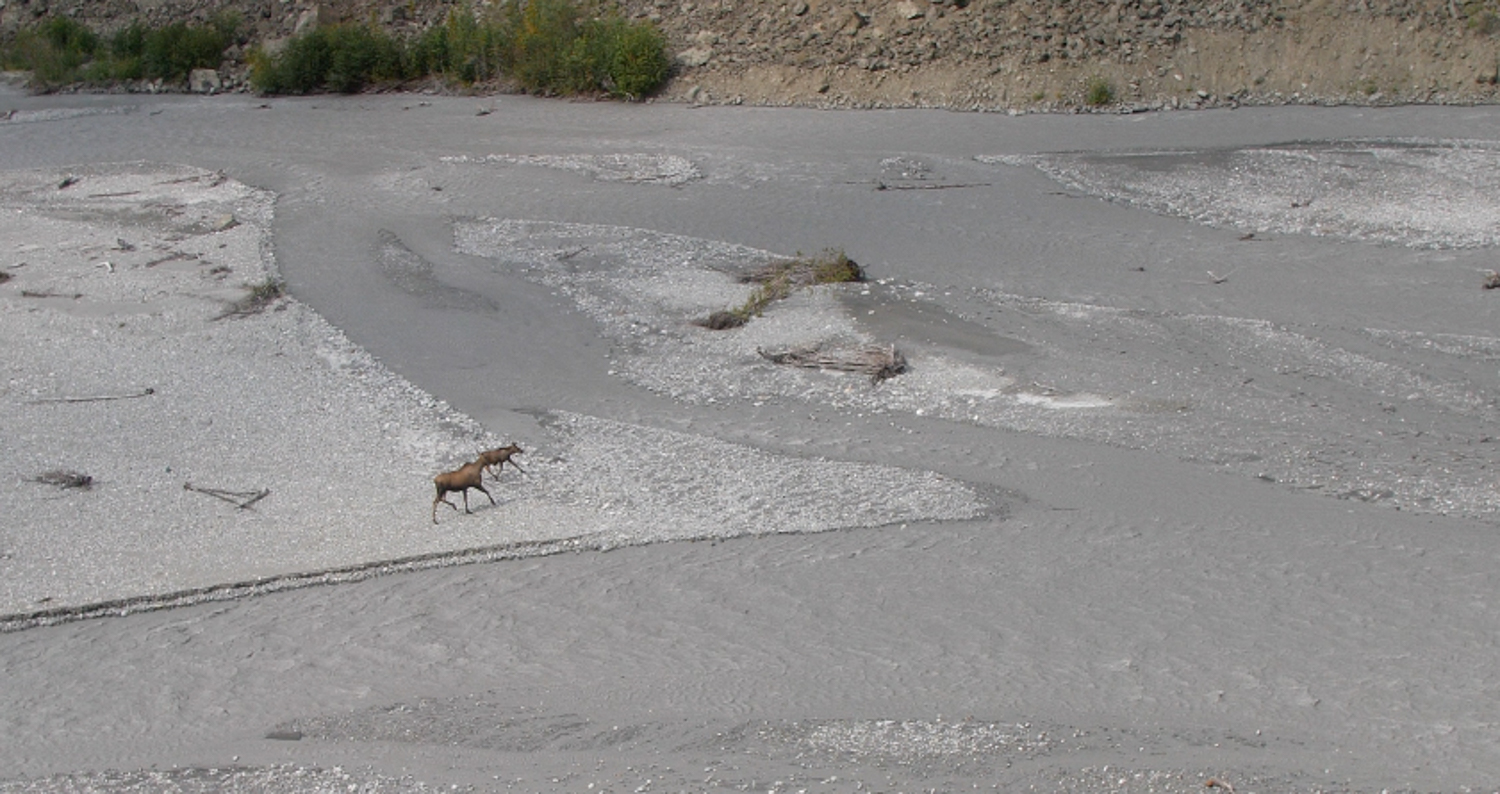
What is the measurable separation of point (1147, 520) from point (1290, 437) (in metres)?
1.67

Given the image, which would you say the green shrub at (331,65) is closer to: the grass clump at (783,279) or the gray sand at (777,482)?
the gray sand at (777,482)

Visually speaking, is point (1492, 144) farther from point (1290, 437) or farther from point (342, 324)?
point (342, 324)

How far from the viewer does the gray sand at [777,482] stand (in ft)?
20.1

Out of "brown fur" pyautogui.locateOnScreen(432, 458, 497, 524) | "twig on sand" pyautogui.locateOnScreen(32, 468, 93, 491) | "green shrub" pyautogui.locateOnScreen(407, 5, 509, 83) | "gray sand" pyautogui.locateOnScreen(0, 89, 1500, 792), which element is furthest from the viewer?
"green shrub" pyautogui.locateOnScreen(407, 5, 509, 83)

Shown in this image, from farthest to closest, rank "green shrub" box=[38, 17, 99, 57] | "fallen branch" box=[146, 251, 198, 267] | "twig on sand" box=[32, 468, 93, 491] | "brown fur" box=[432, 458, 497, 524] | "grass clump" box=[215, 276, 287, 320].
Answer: "green shrub" box=[38, 17, 99, 57] < "fallen branch" box=[146, 251, 198, 267] < "grass clump" box=[215, 276, 287, 320] < "twig on sand" box=[32, 468, 93, 491] < "brown fur" box=[432, 458, 497, 524]

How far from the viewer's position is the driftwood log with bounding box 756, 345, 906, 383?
10.6 metres

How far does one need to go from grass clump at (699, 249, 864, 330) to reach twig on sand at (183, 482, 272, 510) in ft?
14.3

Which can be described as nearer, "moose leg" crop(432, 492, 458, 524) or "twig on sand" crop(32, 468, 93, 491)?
"moose leg" crop(432, 492, 458, 524)

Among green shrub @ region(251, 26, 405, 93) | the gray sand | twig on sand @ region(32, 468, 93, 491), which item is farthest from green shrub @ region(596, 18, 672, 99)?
twig on sand @ region(32, 468, 93, 491)

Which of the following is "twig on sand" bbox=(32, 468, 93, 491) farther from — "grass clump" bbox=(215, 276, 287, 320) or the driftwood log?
the driftwood log

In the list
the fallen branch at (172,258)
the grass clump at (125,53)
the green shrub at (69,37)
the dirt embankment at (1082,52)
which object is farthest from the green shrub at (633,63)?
the green shrub at (69,37)

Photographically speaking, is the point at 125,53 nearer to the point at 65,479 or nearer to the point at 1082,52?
the point at 1082,52

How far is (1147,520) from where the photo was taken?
8.15 metres

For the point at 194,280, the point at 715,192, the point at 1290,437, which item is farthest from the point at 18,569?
the point at 715,192
